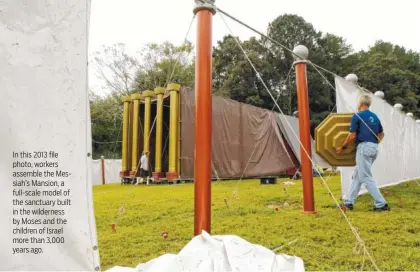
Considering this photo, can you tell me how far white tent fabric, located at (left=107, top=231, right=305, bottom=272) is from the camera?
1438 millimetres

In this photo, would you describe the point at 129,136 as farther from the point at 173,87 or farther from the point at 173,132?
the point at 173,87

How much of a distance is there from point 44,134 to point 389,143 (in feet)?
19.2

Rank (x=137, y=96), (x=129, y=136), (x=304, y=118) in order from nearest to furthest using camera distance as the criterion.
Answer: (x=304, y=118)
(x=137, y=96)
(x=129, y=136)

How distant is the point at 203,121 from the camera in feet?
6.88

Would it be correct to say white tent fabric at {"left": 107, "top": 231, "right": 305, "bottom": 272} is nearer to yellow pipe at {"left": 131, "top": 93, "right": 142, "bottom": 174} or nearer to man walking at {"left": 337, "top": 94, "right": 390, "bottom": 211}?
man walking at {"left": 337, "top": 94, "right": 390, "bottom": 211}

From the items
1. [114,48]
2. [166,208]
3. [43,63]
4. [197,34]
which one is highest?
[114,48]

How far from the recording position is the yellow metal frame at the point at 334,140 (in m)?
3.84

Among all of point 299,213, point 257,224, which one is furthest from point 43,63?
point 299,213

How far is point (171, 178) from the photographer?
9.59 m

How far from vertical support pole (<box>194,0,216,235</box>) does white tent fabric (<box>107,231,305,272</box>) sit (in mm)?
367

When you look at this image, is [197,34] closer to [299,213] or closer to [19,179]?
[19,179]

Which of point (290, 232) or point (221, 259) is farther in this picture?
point (290, 232)

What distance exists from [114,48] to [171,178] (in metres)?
16.4

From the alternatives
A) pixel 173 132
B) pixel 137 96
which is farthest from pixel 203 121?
pixel 137 96
